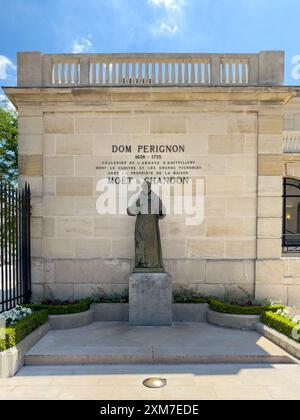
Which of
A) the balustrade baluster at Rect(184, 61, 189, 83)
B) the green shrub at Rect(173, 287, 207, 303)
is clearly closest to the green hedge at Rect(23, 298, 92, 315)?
the green shrub at Rect(173, 287, 207, 303)

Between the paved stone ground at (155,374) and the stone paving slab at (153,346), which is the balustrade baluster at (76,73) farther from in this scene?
the paved stone ground at (155,374)

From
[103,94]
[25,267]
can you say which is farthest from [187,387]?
[103,94]

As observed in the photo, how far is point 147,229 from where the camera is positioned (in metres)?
8.88

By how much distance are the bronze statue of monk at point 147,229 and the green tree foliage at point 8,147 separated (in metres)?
13.3

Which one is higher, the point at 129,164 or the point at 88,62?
the point at 88,62

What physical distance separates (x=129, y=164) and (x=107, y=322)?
494cm

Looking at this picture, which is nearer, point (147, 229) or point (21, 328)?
point (21, 328)

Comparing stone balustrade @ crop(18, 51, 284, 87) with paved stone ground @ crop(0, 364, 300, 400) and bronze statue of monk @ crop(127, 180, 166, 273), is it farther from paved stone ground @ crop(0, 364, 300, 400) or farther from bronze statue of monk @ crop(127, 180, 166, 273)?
paved stone ground @ crop(0, 364, 300, 400)

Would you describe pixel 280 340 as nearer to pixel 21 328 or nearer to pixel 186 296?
pixel 186 296

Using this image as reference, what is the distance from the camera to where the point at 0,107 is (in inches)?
784

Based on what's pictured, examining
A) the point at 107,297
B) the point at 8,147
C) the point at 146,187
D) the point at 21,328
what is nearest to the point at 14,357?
the point at 21,328

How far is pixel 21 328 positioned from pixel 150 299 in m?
3.41

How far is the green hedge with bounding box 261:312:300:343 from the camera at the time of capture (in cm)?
732
